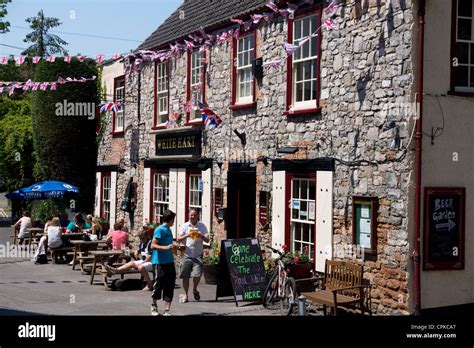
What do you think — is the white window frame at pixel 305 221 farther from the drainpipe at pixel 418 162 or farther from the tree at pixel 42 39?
the tree at pixel 42 39

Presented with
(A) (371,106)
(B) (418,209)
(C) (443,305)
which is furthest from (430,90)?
(C) (443,305)

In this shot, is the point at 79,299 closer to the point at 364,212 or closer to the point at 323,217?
the point at 323,217

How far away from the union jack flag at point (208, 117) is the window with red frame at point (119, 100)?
21.8 feet

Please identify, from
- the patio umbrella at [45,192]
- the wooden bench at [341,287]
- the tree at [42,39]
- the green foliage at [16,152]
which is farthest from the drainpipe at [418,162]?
the tree at [42,39]

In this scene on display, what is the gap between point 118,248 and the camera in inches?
642

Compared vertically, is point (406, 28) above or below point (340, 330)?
above

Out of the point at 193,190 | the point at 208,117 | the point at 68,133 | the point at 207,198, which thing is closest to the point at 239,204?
the point at 207,198

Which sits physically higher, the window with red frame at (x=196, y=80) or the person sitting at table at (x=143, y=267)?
the window with red frame at (x=196, y=80)

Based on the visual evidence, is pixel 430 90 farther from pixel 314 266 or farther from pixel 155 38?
pixel 155 38

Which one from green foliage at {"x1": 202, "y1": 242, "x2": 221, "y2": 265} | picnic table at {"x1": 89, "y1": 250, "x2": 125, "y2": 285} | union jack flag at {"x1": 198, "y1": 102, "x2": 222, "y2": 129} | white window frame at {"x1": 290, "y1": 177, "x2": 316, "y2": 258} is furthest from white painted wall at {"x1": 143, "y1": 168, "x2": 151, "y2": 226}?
white window frame at {"x1": 290, "y1": 177, "x2": 316, "y2": 258}

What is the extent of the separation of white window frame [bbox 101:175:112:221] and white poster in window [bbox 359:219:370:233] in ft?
44.4

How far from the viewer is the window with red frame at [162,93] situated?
774 inches

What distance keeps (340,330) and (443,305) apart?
110 inches

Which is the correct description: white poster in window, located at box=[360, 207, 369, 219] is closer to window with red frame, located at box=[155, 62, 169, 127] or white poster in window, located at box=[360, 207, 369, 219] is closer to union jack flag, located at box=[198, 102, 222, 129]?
union jack flag, located at box=[198, 102, 222, 129]
